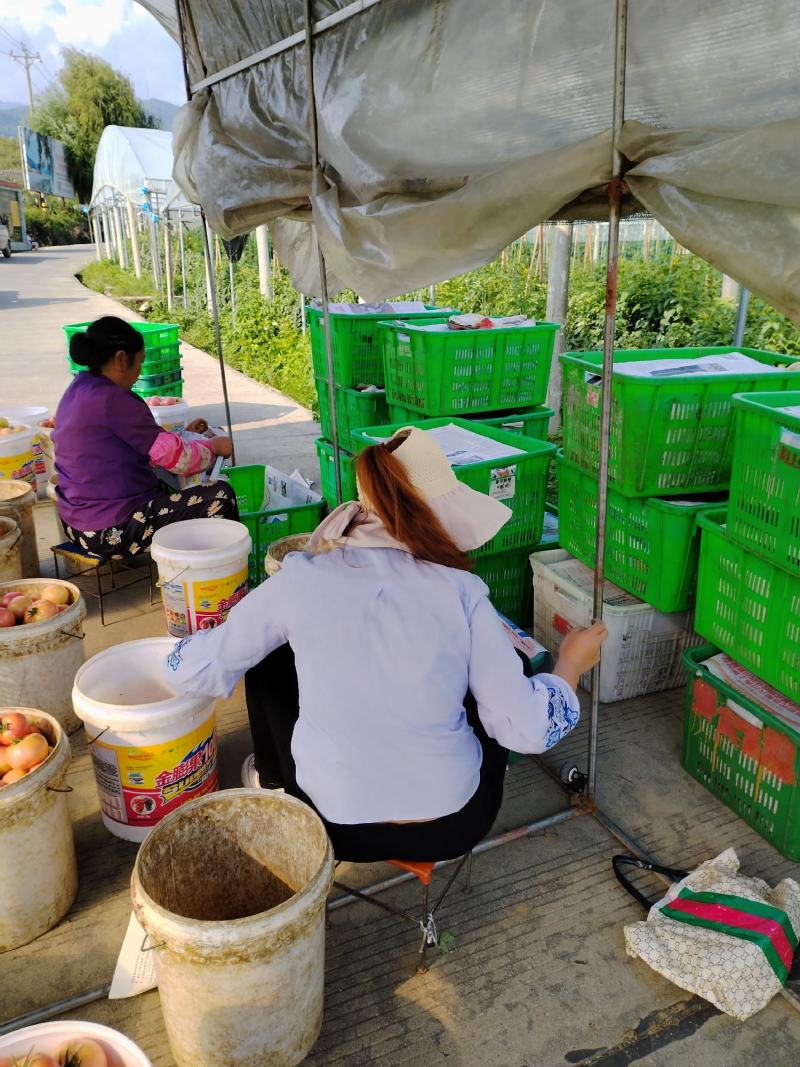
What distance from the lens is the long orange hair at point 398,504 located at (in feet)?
6.61

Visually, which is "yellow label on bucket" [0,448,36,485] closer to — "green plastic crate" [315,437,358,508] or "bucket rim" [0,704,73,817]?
"green plastic crate" [315,437,358,508]

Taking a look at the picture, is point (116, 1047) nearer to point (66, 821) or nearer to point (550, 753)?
point (66, 821)

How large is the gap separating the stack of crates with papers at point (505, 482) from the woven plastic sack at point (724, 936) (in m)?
1.97

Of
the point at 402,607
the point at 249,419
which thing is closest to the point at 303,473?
the point at 249,419

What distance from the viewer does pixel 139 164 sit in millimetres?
22812

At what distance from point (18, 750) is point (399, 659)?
1.41 meters

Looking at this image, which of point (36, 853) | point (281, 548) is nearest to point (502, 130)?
point (281, 548)

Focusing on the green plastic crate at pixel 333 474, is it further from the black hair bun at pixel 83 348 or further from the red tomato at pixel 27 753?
the red tomato at pixel 27 753

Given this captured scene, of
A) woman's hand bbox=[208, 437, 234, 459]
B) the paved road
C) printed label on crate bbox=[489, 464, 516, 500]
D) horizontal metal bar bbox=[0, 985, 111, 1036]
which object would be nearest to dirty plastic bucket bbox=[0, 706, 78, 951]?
horizontal metal bar bbox=[0, 985, 111, 1036]

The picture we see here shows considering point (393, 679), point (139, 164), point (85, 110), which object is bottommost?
point (393, 679)

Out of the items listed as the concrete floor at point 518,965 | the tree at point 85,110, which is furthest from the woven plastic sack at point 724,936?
the tree at point 85,110

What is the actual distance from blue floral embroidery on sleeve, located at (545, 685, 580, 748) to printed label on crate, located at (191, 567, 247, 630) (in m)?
2.01

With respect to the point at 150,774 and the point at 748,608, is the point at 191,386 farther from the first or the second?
the point at 748,608

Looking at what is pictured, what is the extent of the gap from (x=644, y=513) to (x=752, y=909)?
65.1 inches
